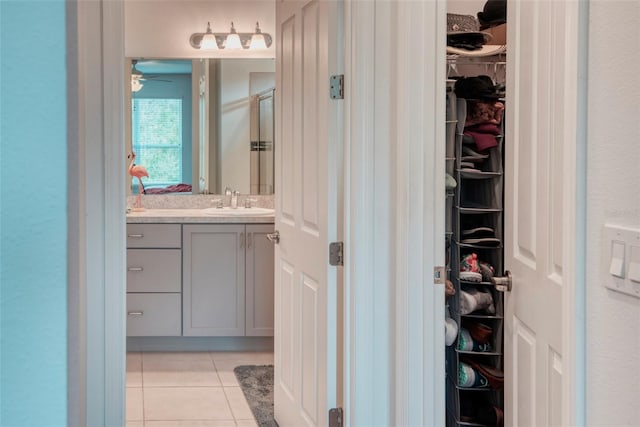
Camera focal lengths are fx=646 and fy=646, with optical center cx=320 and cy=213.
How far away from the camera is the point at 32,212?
28.4 inches

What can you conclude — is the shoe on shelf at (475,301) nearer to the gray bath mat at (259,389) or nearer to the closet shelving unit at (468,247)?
the closet shelving unit at (468,247)

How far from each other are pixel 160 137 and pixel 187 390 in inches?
75.1

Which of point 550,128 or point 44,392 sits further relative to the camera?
point 550,128

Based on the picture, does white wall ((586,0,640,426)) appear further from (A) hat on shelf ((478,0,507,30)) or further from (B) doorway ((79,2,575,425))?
(A) hat on shelf ((478,0,507,30))

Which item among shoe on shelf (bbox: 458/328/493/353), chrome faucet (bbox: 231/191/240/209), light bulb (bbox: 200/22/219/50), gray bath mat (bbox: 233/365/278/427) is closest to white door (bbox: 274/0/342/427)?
gray bath mat (bbox: 233/365/278/427)

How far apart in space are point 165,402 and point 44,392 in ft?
8.92

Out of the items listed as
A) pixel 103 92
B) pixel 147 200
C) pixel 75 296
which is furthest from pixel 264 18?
pixel 75 296

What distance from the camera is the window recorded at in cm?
459

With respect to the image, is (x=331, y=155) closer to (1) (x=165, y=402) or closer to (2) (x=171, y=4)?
(1) (x=165, y=402)

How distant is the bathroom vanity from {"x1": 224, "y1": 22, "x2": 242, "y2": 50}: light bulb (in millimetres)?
1274

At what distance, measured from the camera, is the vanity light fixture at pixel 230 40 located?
15.0 feet

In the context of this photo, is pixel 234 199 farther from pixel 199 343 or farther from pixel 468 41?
pixel 468 41

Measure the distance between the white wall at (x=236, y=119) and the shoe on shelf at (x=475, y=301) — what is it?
238cm

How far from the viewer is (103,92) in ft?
4.77
